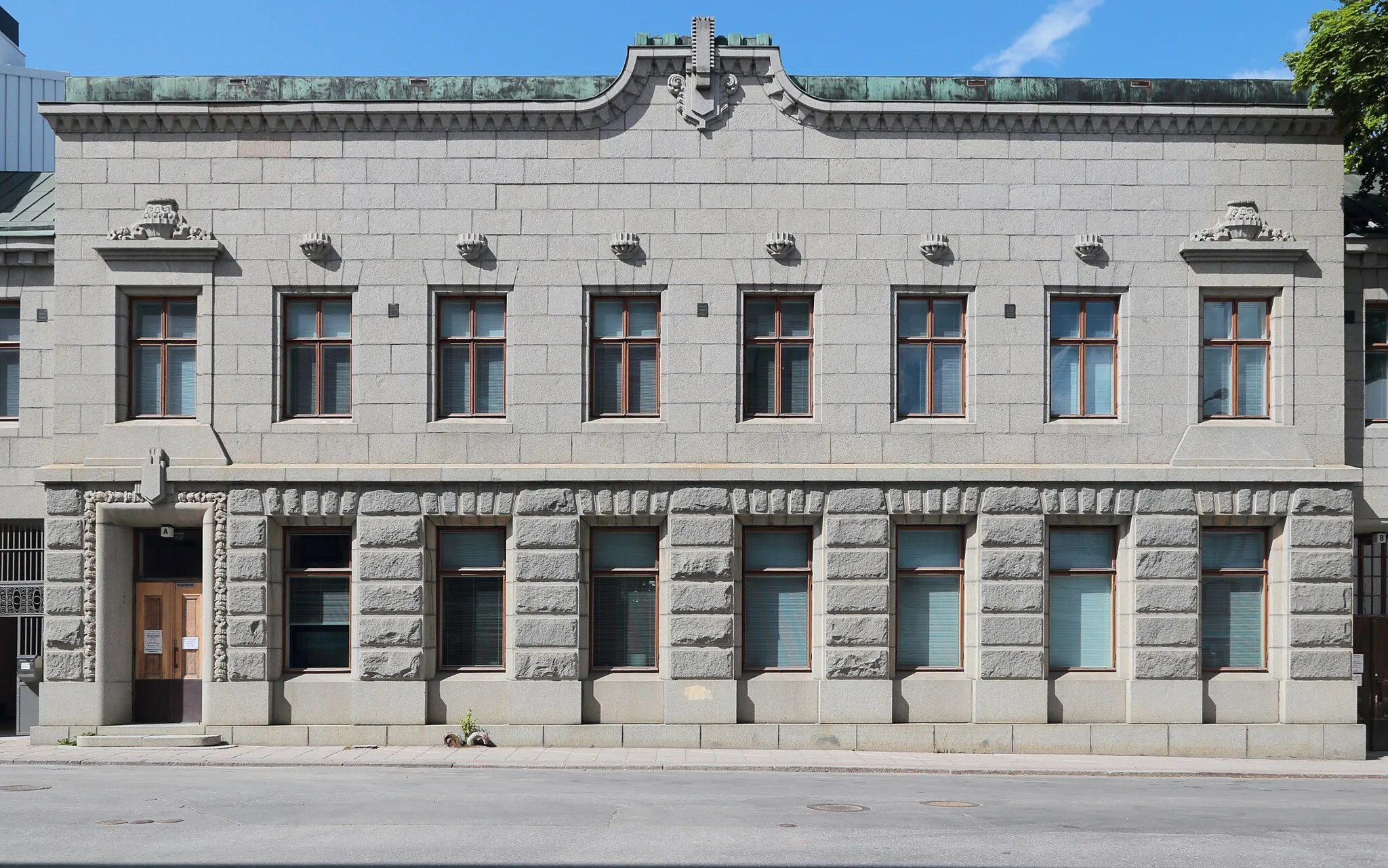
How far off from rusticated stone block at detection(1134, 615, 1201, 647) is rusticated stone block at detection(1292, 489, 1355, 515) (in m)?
2.51

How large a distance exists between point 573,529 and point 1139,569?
9.11 m

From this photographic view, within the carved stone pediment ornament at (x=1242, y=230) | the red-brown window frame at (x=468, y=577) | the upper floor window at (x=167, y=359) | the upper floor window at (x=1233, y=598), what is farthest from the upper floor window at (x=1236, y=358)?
the upper floor window at (x=167, y=359)

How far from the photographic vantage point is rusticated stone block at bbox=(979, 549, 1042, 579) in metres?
20.5

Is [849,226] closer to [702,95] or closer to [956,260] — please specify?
[956,260]

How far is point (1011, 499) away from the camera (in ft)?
67.2

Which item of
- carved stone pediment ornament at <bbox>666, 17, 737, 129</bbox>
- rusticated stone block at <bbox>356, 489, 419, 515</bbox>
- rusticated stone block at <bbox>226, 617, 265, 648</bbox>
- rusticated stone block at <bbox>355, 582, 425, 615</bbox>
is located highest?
carved stone pediment ornament at <bbox>666, 17, 737, 129</bbox>

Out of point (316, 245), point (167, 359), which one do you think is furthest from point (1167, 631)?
point (167, 359)

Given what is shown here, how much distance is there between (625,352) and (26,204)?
11082mm

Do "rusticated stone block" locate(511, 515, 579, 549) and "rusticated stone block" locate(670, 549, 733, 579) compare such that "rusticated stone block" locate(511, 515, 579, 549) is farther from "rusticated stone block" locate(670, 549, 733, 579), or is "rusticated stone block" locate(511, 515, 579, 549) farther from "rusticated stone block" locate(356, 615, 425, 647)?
"rusticated stone block" locate(356, 615, 425, 647)

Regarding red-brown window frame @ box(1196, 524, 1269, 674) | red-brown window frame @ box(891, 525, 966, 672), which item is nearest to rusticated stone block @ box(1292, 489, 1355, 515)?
red-brown window frame @ box(1196, 524, 1269, 674)

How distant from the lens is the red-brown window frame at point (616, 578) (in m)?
20.8

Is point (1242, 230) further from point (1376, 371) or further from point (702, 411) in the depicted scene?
point (702, 411)

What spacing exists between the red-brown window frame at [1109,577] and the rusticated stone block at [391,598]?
33.4ft

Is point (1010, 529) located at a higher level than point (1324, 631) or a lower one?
Answer: higher
